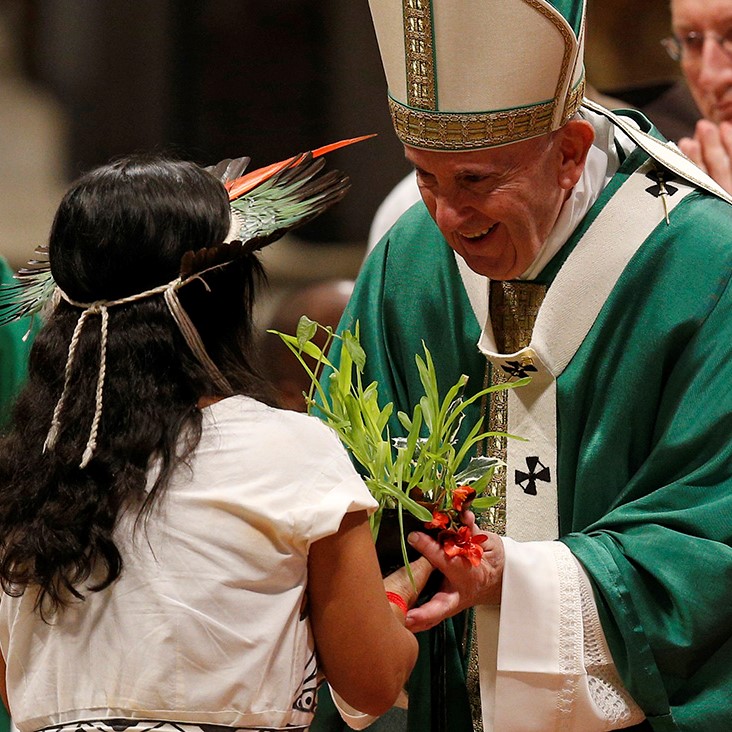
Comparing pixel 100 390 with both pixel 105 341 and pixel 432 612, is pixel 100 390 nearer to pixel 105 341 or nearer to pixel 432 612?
pixel 105 341

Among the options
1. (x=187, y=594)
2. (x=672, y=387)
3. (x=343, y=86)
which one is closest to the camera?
(x=187, y=594)

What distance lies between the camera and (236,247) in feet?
7.57

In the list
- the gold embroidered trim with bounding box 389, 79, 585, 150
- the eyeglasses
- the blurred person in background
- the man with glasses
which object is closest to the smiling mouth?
the gold embroidered trim with bounding box 389, 79, 585, 150

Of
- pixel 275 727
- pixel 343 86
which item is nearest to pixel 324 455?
pixel 275 727

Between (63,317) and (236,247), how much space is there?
0.32 meters

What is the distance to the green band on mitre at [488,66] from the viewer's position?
9.88ft

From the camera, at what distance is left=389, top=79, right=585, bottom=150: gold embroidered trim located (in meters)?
3.01

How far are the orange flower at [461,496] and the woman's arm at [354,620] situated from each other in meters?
0.38

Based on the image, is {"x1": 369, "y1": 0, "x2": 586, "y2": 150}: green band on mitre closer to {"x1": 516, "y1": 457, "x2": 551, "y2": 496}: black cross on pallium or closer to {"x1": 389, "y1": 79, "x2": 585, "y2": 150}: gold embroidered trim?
{"x1": 389, "y1": 79, "x2": 585, "y2": 150}: gold embroidered trim

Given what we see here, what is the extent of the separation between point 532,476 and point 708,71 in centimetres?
301

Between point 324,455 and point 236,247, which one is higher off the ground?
point 236,247

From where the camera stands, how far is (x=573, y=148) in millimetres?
3123

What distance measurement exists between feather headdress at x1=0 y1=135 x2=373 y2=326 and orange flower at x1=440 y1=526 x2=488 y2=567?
2.22ft

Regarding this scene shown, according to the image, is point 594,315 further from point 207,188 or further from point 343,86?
point 343,86
